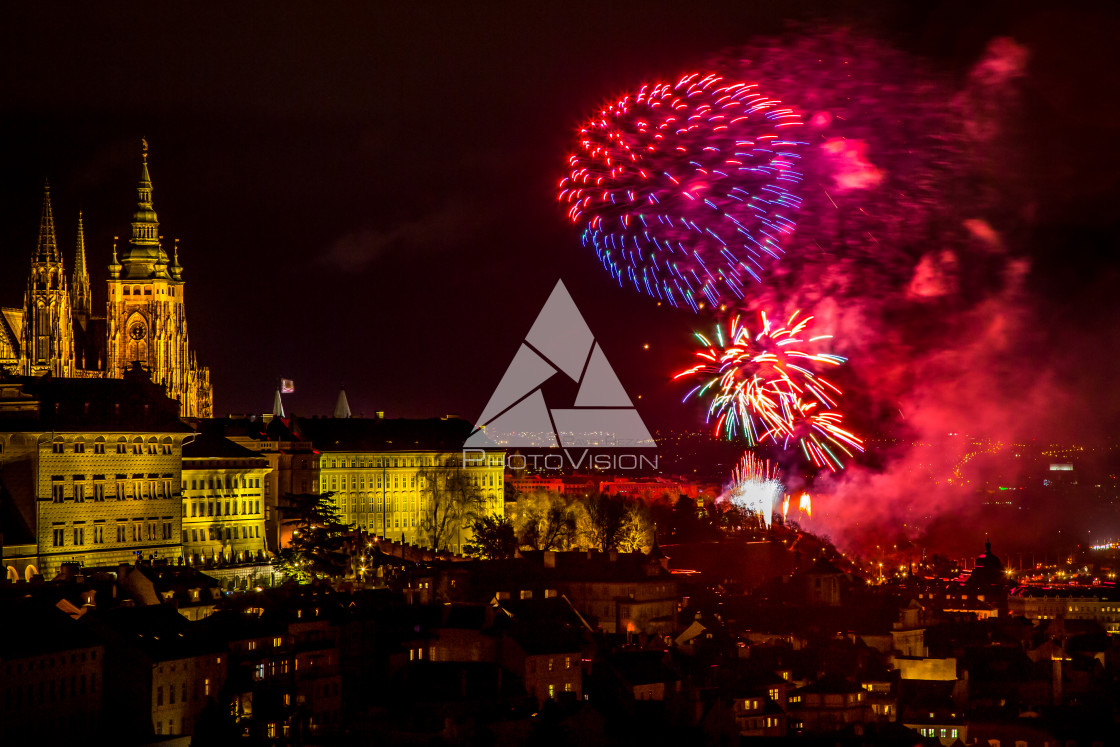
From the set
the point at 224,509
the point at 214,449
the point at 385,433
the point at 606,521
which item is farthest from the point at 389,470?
the point at 224,509

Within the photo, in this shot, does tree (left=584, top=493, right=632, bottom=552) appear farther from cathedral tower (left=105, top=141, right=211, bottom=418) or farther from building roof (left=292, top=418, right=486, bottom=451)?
cathedral tower (left=105, top=141, right=211, bottom=418)

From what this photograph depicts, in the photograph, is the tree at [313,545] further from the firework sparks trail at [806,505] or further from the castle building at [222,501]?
the firework sparks trail at [806,505]

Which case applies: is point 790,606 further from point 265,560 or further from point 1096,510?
point 1096,510

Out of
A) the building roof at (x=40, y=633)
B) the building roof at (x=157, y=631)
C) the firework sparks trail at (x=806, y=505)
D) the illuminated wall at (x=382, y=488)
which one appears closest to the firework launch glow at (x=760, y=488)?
the firework sparks trail at (x=806, y=505)

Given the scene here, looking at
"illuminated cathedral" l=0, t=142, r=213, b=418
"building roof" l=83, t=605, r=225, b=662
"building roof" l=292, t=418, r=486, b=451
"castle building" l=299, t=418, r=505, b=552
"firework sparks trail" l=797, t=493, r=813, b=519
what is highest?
"illuminated cathedral" l=0, t=142, r=213, b=418

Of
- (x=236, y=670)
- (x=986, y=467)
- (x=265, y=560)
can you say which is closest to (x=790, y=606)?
(x=265, y=560)

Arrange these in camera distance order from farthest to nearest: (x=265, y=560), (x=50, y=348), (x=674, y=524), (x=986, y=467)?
(x=986, y=467)
(x=674, y=524)
(x=50, y=348)
(x=265, y=560)

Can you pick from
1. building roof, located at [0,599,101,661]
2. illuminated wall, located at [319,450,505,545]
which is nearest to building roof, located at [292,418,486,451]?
illuminated wall, located at [319,450,505,545]
